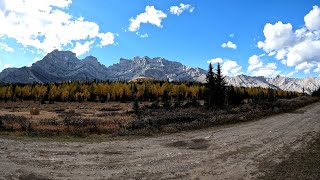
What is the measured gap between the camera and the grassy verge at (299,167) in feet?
48.0

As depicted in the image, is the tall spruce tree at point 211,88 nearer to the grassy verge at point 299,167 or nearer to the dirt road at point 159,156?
the dirt road at point 159,156

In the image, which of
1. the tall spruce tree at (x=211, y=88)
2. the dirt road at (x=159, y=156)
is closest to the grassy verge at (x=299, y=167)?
the dirt road at (x=159, y=156)

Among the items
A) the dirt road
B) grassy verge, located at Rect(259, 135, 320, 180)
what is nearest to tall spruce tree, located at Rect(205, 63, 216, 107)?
the dirt road

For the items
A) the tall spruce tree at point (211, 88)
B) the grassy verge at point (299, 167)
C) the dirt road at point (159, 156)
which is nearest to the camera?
the grassy verge at point (299, 167)

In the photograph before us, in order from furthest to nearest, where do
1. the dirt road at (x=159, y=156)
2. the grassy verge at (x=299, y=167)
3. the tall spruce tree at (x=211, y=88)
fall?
the tall spruce tree at (x=211, y=88)
the dirt road at (x=159, y=156)
the grassy verge at (x=299, y=167)

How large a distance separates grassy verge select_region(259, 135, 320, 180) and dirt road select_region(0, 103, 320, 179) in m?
0.70

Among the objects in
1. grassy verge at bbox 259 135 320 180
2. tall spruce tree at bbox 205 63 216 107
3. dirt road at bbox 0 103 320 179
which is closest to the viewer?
grassy verge at bbox 259 135 320 180

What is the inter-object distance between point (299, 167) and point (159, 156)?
7.47m

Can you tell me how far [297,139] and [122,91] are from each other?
156706 mm

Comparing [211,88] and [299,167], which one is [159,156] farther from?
[211,88]

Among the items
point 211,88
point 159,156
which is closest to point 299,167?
point 159,156

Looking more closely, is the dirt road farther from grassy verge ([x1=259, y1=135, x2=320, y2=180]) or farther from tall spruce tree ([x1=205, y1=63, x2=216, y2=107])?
tall spruce tree ([x1=205, y1=63, x2=216, y2=107])

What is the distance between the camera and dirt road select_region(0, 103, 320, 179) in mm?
15047

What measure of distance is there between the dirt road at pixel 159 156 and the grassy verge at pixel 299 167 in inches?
27.5
